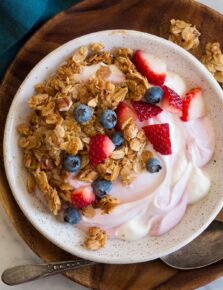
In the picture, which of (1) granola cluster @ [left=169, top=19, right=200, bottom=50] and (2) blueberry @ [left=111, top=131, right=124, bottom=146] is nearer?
(2) blueberry @ [left=111, top=131, right=124, bottom=146]

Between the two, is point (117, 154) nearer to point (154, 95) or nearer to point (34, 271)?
point (154, 95)

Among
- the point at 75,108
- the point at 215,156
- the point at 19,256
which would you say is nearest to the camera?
the point at 75,108

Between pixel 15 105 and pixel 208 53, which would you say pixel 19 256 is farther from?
pixel 208 53

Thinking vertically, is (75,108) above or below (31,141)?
above

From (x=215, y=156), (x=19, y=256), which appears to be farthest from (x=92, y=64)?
(x=19, y=256)

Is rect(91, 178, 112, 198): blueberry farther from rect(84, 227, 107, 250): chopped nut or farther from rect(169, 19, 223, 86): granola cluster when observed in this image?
rect(169, 19, 223, 86): granola cluster

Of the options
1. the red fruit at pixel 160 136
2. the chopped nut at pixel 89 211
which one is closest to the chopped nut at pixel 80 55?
the red fruit at pixel 160 136

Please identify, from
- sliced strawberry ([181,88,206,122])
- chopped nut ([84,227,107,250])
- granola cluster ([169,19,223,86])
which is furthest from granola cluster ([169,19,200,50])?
chopped nut ([84,227,107,250])
